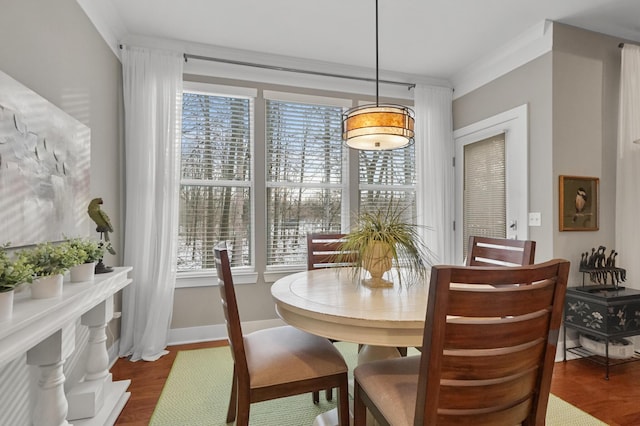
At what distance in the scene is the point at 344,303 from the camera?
1.41 meters

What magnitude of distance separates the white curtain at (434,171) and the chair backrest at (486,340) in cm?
259

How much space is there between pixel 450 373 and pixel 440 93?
3.42m

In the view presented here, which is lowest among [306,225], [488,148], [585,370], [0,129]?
[585,370]

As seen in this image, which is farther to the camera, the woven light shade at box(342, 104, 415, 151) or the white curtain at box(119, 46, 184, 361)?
the white curtain at box(119, 46, 184, 361)

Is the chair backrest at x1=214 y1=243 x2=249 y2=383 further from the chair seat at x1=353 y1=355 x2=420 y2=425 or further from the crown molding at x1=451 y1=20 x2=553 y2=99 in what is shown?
the crown molding at x1=451 y1=20 x2=553 y2=99

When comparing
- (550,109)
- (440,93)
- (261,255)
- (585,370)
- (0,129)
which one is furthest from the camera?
(440,93)

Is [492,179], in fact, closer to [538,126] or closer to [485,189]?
[485,189]

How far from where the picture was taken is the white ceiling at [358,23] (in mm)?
2436

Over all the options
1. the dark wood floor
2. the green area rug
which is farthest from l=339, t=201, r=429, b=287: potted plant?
the dark wood floor

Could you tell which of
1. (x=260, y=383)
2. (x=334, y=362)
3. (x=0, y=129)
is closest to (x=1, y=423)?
(x=260, y=383)

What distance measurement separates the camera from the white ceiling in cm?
244

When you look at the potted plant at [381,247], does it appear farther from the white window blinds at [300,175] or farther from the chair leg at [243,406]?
the white window blinds at [300,175]

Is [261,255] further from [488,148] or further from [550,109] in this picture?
[550,109]

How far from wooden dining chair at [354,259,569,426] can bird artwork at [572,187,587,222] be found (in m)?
2.12
